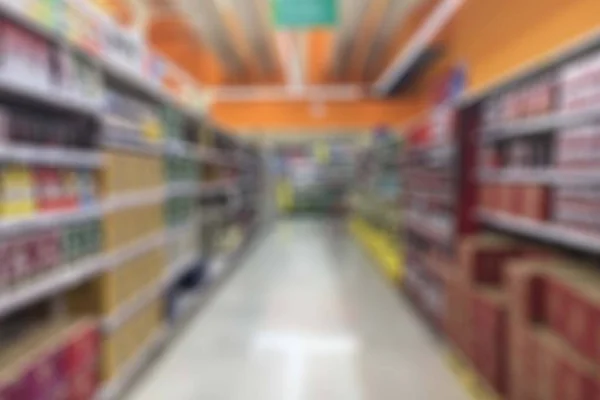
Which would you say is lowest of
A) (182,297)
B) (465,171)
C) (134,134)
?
(182,297)

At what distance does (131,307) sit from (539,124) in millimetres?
2398

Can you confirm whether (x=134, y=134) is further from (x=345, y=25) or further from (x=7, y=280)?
(x=345, y=25)

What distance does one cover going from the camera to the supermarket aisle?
320cm

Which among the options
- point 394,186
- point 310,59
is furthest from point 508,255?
point 310,59

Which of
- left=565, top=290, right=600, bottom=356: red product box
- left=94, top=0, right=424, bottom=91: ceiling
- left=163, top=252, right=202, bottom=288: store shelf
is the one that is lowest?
left=163, top=252, right=202, bottom=288: store shelf

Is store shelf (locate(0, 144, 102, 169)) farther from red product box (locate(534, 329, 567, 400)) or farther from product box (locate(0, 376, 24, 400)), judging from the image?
red product box (locate(534, 329, 567, 400))

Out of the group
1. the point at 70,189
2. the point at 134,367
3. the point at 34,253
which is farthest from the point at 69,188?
the point at 134,367

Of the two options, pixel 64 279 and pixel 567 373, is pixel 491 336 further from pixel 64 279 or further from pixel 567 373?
pixel 64 279

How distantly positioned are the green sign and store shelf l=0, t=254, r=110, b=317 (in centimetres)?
304

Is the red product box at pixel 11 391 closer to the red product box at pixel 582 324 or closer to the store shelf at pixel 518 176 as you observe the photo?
the red product box at pixel 582 324

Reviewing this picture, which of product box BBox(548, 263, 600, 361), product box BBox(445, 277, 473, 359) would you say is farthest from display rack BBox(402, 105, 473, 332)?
product box BBox(548, 263, 600, 361)

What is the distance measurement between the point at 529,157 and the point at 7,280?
2.55 meters

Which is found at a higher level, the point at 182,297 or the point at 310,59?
the point at 310,59

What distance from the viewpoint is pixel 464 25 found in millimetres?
7695
